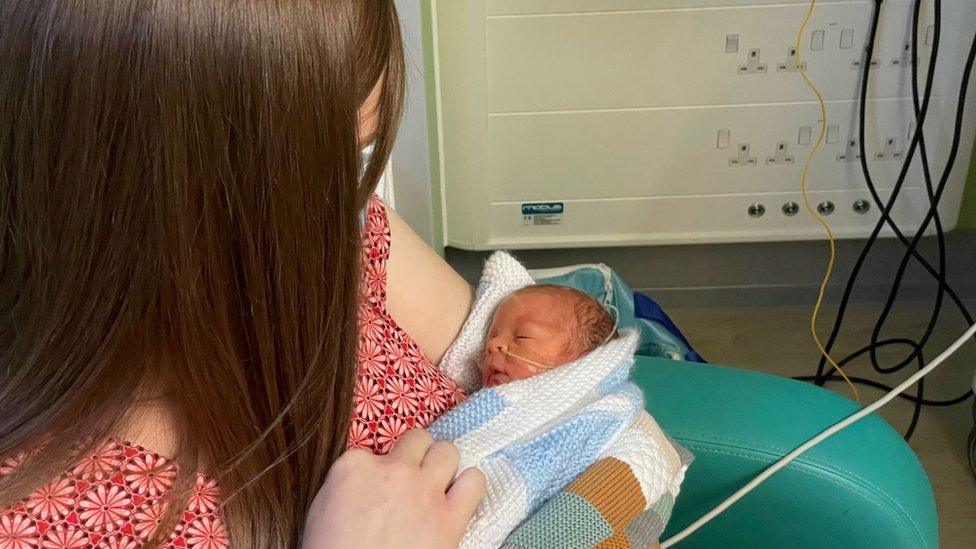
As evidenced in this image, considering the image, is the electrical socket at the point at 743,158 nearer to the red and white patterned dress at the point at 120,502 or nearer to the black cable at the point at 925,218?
the black cable at the point at 925,218

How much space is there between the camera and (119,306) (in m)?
0.55

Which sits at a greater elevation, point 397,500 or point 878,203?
point 397,500

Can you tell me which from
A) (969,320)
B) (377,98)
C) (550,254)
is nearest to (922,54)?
(969,320)

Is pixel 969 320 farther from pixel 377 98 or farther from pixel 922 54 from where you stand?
pixel 377 98

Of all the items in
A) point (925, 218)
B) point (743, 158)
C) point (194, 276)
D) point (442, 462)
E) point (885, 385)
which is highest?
point (194, 276)

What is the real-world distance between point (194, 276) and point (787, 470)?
67 cm

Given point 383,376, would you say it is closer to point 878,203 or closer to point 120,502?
point 120,502

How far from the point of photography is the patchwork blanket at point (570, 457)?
0.76 meters

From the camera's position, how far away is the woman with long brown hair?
A: 1.60 feet

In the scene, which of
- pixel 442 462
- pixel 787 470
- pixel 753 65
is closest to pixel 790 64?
pixel 753 65

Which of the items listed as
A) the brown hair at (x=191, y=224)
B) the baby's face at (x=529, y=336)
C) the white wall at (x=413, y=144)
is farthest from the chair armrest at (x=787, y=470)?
the white wall at (x=413, y=144)

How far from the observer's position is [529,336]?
98 centimetres

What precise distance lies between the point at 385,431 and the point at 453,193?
108cm

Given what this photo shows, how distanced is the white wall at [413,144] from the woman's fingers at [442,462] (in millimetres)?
753
